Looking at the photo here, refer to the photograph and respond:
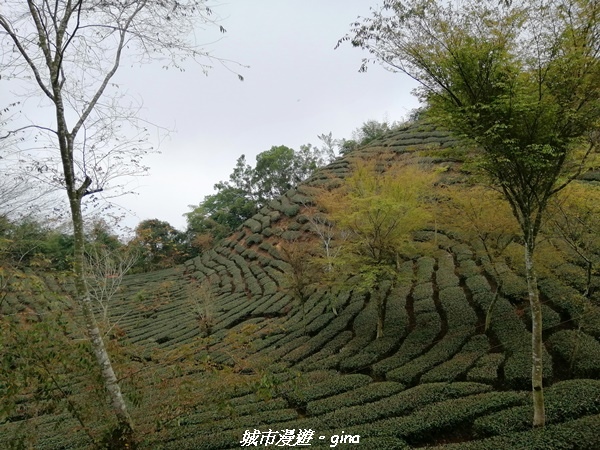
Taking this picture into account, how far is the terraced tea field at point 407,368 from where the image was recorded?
6719mm

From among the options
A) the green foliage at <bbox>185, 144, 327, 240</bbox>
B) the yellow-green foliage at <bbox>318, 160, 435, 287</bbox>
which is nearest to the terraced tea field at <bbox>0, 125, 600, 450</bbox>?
the yellow-green foliage at <bbox>318, 160, 435, 287</bbox>

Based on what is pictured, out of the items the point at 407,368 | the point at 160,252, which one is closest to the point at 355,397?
the point at 407,368

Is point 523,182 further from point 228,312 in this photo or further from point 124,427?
point 228,312

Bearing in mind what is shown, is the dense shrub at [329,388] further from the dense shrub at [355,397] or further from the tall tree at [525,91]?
the tall tree at [525,91]

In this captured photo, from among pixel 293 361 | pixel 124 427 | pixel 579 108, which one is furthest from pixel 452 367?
pixel 124 427

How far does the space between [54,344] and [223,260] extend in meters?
31.3

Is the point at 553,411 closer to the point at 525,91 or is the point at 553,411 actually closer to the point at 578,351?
the point at 578,351

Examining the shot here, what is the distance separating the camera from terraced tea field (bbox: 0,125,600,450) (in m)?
6.72

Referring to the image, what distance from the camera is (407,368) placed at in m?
10.4

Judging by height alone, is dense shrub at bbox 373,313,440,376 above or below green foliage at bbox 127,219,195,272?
below

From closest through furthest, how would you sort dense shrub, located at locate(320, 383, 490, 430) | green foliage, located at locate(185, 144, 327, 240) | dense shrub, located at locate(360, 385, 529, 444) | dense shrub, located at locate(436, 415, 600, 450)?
dense shrub, located at locate(436, 415, 600, 450) < dense shrub, located at locate(360, 385, 529, 444) < dense shrub, located at locate(320, 383, 490, 430) < green foliage, located at locate(185, 144, 327, 240)

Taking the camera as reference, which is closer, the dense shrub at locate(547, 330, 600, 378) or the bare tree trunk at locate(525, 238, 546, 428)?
the bare tree trunk at locate(525, 238, 546, 428)

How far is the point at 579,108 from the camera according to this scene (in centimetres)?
583

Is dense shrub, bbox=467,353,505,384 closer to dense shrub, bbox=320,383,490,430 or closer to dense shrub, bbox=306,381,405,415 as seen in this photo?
dense shrub, bbox=320,383,490,430
